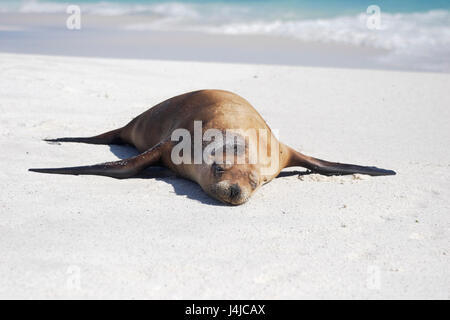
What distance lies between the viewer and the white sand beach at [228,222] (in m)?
3.14

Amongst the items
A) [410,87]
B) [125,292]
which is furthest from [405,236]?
[410,87]

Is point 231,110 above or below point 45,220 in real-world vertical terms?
above

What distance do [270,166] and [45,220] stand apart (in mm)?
1969

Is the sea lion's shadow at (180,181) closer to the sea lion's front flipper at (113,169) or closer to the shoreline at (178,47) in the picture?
the sea lion's front flipper at (113,169)

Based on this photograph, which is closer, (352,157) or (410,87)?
(352,157)

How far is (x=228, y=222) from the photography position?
408 cm

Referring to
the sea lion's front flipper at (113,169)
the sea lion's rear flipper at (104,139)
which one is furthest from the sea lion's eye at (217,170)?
the sea lion's rear flipper at (104,139)

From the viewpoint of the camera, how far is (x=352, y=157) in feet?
20.8

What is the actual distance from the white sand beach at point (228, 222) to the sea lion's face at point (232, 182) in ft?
0.28

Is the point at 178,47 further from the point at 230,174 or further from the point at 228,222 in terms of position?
the point at 228,222

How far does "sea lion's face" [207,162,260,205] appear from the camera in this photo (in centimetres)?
439

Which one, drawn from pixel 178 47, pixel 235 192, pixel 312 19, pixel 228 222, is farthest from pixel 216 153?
pixel 312 19
